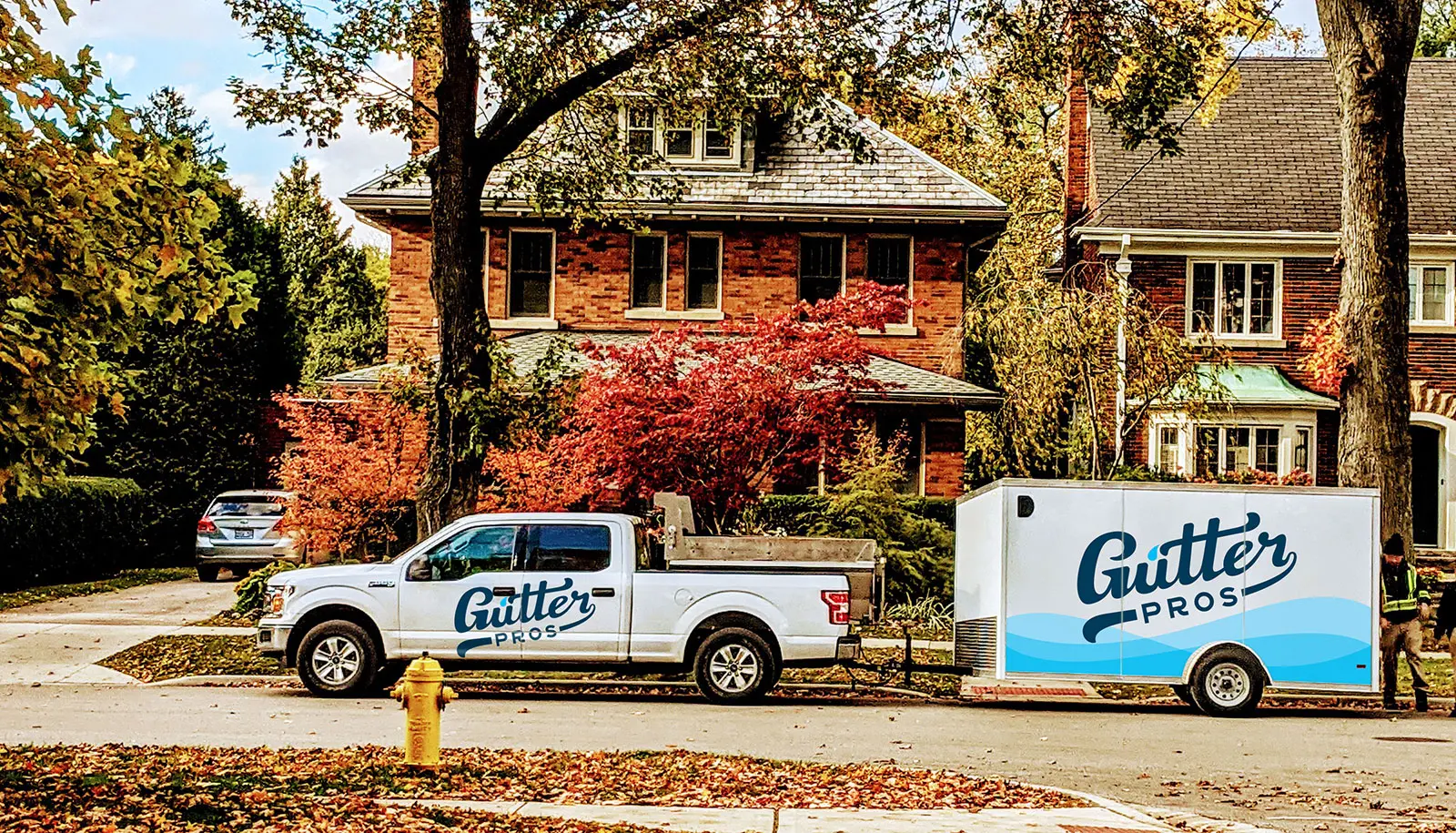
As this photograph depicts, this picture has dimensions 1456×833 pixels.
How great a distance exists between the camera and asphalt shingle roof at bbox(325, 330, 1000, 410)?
27.9 m

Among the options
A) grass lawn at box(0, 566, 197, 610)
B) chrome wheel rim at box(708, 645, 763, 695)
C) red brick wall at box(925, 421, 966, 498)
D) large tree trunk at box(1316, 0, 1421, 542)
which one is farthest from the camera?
red brick wall at box(925, 421, 966, 498)

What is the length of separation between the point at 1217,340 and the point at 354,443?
15740 mm

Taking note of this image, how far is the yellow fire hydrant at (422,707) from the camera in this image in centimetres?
1066

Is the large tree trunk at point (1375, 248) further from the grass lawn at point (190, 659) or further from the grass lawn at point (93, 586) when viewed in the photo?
the grass lawn at point (93, 586)

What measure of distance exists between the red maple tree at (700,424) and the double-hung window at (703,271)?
8443 mm

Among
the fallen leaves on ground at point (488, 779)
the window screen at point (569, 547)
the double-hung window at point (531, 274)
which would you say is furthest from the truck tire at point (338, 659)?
the double-hung window at point (531, 274)

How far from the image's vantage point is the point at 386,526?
2292cm

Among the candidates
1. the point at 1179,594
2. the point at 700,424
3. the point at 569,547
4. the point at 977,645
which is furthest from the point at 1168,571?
the point at 700,424

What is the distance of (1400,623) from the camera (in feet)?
58.8

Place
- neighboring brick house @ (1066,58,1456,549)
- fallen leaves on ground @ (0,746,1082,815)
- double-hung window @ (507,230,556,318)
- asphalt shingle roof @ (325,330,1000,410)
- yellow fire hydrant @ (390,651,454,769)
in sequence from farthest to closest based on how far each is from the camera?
1. double-hung window @ (507,230,556,318)
2. neighboring brick house @ (1066,58,1456,549)
3. asphalt shingle roof @ (325,330,1000,410)
4. yellow fire hydrant @ (390,651,454,769)
5. fallen leaves on ground @ (0,746,1082,815)

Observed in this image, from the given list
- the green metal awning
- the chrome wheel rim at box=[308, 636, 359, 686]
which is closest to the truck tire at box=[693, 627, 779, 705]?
the chrome wheel rim at box=[308, 636, 359, 686]

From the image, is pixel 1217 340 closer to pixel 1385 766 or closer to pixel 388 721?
pixel 1385 766

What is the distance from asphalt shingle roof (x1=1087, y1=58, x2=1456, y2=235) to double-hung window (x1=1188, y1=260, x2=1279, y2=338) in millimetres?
762

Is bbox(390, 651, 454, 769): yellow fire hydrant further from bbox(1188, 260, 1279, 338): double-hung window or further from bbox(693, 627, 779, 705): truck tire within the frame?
bbox(1188, 260, 1279, 338): double-hung window
